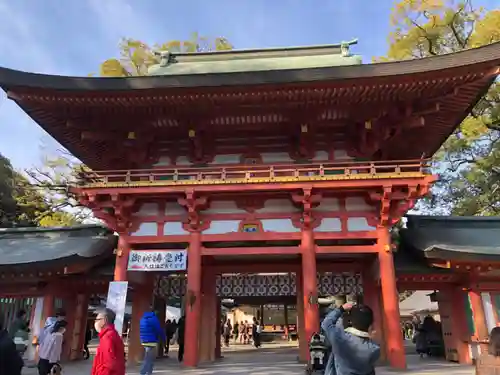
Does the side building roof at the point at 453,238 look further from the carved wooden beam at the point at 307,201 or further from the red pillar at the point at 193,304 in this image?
the red pillar at the point at 193,304

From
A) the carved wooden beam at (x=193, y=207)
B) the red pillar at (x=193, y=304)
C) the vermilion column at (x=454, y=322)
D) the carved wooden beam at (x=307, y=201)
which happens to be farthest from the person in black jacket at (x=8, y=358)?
the vermilion column at (x=454, y=322)

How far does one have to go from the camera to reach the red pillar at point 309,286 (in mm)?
9984

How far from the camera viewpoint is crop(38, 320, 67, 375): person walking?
795 centimetres

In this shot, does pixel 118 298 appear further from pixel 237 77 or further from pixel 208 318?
pixel 237 77

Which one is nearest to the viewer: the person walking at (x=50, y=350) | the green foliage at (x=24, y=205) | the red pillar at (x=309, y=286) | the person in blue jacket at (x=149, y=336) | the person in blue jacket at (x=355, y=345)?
the person in blue jacket at (x=355, y=345)

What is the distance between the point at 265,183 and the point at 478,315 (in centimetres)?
686

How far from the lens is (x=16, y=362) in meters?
4.00

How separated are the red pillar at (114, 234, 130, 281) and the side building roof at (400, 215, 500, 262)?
799cm

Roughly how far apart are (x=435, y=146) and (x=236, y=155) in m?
6.68

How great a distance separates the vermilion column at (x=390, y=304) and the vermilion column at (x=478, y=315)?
2.61 meters

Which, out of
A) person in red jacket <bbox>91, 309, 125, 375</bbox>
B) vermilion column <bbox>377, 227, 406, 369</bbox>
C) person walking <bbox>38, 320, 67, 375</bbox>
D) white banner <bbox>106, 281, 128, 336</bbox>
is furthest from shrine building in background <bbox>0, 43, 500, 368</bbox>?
person in red jacket <bbox>91, 309, 125, 375</bbox>

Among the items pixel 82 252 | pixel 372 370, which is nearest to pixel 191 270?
pixel 82 252

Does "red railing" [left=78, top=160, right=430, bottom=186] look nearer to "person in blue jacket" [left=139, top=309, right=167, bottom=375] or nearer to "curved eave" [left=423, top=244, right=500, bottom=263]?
"curved eave" [left=423, top=244, right=500, bottom=263]

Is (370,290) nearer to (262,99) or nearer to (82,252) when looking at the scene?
(262,99)
